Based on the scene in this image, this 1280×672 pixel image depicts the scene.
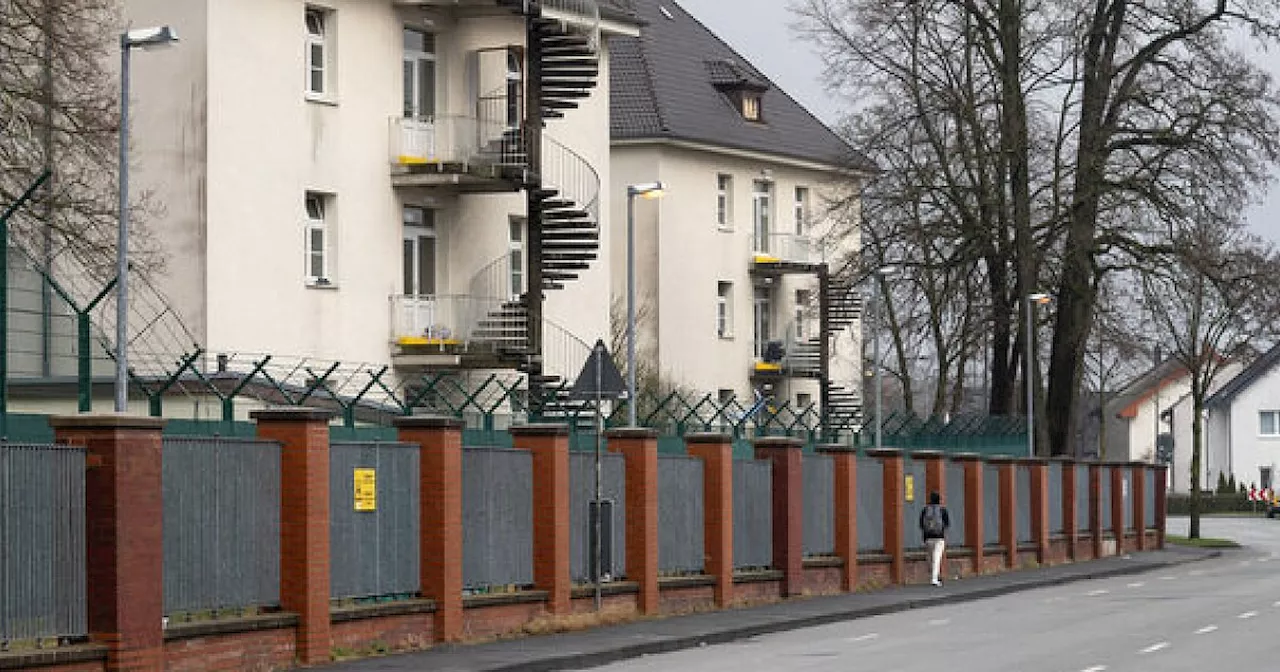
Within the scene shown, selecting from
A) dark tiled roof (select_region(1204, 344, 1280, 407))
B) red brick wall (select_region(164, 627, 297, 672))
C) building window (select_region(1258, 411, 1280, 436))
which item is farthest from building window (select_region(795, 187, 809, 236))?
building window (select_region(1258, 411, 1280, 436))

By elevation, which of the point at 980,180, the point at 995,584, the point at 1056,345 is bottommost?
the point at 995,584

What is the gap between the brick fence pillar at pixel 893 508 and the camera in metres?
44.7

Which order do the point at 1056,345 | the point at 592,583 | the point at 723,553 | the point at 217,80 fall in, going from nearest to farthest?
the point at 592,583
the point at 723,553
the point at 217,80
the point at 1056,345

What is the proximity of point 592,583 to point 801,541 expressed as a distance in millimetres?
7790

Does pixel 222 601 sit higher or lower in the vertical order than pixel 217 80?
lower

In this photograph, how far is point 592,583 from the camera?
32.5m

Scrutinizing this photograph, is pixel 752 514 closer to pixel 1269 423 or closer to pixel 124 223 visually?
pixel 124 223

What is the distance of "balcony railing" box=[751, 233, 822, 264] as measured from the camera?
242ft

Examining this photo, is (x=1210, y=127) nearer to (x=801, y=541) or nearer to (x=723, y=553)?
(x=801, y=541)

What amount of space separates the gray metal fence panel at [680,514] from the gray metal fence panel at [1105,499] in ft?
86.8

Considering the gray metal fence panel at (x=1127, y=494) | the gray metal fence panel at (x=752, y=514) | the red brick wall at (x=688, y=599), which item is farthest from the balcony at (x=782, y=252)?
the red brick wall at (x=688, y=599)

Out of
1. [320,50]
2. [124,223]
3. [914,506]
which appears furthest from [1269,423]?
[124,223]

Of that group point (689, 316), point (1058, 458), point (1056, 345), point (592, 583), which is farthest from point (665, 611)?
point (689, 316)

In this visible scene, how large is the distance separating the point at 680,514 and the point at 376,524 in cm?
898
